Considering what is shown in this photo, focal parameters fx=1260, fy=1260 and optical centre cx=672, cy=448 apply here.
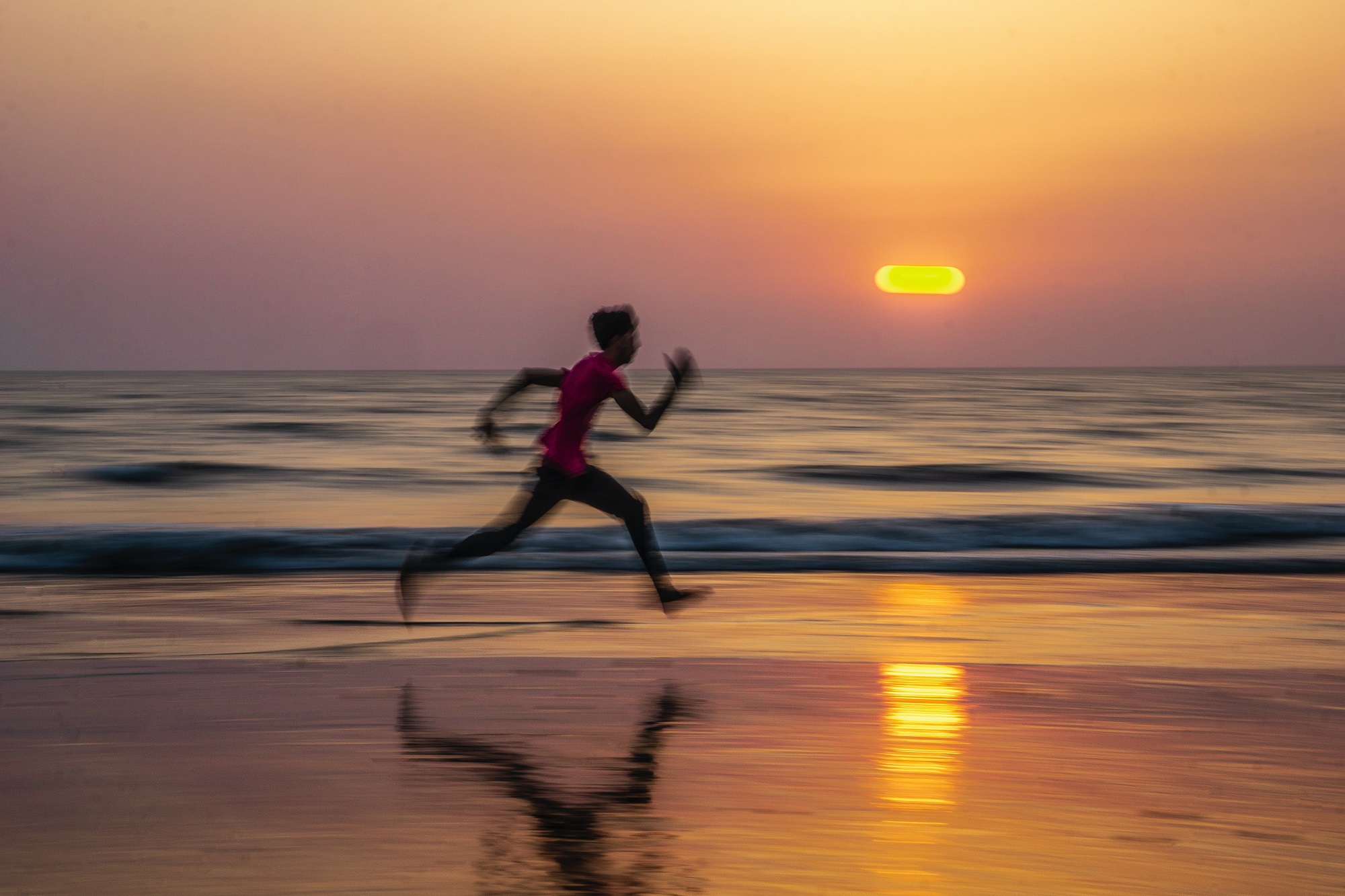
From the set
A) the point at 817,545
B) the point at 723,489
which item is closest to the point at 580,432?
the point at 817,545

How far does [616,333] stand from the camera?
20.1 ft

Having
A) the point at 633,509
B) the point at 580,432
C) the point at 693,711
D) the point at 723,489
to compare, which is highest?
the point at 580,432

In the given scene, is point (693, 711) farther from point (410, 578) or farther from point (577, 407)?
point (410, 578)

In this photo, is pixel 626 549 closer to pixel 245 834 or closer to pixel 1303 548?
pixel 1303 548

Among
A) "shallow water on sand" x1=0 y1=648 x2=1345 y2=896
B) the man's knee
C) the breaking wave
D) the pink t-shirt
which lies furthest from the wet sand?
the breaking wave

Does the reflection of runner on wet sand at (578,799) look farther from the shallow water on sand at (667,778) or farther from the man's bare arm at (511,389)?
the man's bare arm at (511,389)

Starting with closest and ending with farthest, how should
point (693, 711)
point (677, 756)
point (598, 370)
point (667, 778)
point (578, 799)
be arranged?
point (578, 799) < point (667, 778) < point (677, 756) < point (693, 711) < point (598, 370)

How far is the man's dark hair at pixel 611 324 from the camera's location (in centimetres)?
611

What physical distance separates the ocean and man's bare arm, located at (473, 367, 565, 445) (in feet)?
0.28

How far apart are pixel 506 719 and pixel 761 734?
99 centimetres

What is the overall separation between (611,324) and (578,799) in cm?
280

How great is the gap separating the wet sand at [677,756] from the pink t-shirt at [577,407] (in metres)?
0.94

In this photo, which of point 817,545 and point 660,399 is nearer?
point 660,399

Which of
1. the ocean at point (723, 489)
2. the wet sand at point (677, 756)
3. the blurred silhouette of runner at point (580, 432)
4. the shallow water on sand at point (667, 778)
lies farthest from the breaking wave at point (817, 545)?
the shallow water on sand at point (667, 778)
